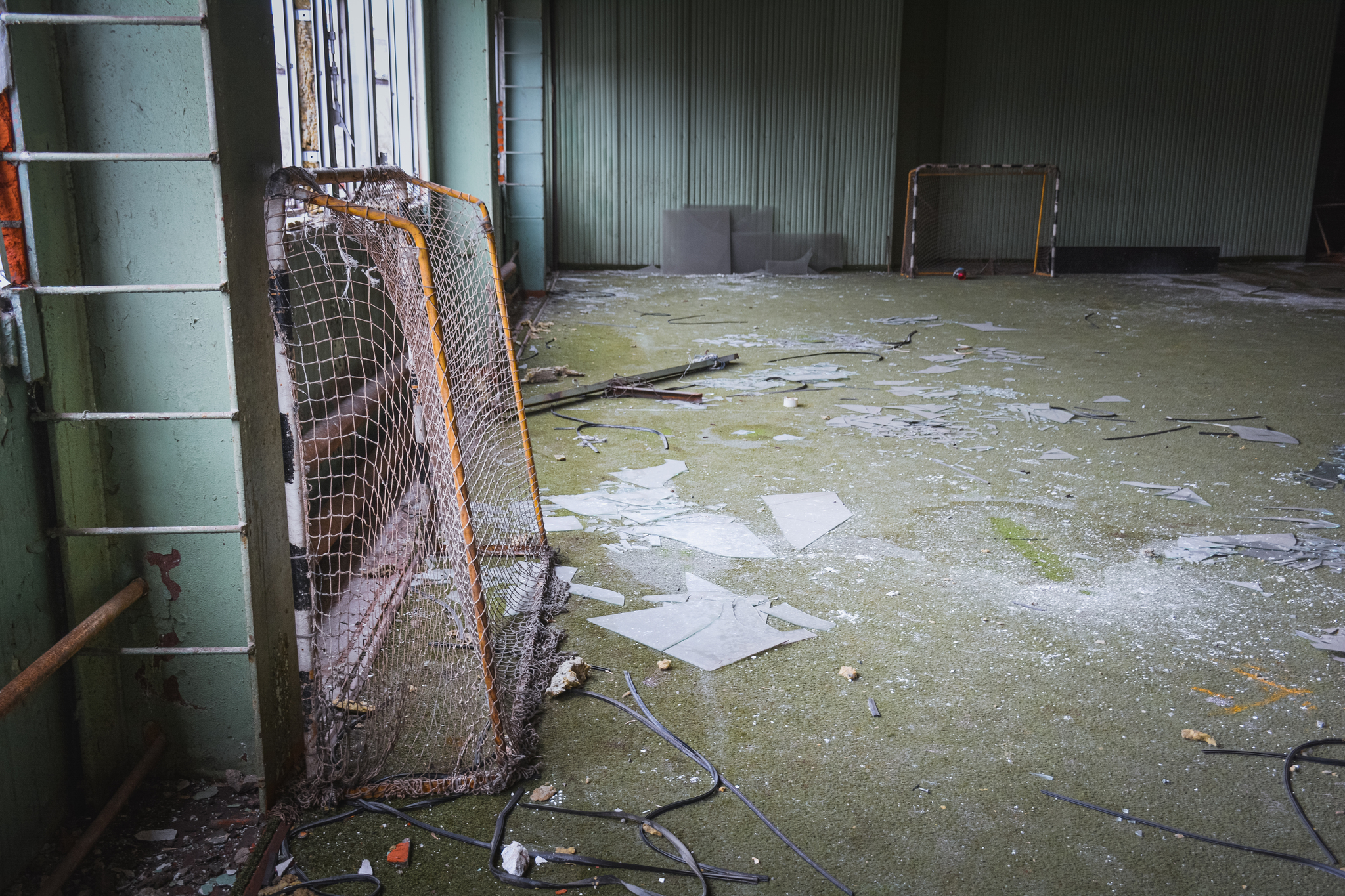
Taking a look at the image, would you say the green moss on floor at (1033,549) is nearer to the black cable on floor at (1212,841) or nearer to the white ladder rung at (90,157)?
the black cable on floor at (1212,841)

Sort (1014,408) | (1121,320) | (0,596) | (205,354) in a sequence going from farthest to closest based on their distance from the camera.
Answer: 1. (1121,320)
2. (1014,408)
3. (205,354)
4. (0,596)

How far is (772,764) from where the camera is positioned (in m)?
2.47

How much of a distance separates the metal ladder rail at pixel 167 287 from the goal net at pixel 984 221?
12.4 metres

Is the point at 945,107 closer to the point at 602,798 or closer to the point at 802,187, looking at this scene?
the point at 802,187

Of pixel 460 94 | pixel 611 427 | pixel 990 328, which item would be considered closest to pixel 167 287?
pixel 611 427

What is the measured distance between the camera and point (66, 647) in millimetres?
1918

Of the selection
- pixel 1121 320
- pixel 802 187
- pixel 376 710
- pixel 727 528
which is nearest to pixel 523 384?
pixel 727 528

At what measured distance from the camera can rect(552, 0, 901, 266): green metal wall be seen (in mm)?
12789

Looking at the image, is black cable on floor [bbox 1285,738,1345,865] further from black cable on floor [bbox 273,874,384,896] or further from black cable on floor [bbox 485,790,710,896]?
black cable on floor [bbox 273,874,384,896]

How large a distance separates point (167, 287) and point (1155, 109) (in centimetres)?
1490

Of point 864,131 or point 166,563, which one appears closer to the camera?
point 166,563

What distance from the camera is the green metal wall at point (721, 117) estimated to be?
42.0 ft

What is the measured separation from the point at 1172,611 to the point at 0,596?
335 cm

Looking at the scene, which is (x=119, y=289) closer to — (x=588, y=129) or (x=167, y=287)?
(x=167, y=287)
